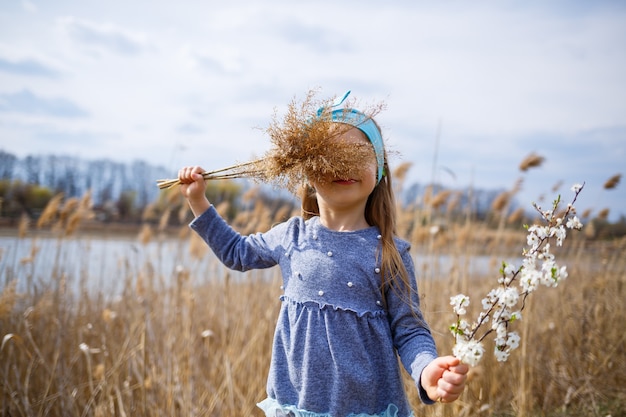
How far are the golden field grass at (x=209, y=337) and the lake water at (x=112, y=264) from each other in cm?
2

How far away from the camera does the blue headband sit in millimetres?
1790

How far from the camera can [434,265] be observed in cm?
379

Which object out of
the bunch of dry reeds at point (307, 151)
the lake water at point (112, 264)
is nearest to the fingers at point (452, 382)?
the bunch of dry reeds at point (307, 151)

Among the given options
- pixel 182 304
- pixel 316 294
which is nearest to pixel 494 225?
pixel 182 304

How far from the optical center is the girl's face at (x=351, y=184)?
5.88 feet

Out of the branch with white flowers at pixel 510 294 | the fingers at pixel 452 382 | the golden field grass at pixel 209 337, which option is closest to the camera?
the branch with white flowers at pixel 510 294

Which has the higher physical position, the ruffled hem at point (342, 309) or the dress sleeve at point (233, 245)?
the dress sleeve at point (233, 245)

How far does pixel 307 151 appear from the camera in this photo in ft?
5.42

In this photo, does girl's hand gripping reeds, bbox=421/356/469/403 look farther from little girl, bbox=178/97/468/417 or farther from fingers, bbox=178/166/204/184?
fingers, bbox=178/166/204/184

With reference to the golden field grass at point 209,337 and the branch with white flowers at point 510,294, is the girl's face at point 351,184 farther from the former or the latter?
the golden field grass at point 209,337

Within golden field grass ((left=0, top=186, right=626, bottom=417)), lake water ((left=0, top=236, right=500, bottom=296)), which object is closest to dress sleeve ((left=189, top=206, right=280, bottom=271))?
golden field grass ((left=0, top=186, right=626, bottom=417))

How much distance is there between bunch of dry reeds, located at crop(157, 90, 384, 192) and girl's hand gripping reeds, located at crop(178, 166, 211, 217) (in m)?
0.30

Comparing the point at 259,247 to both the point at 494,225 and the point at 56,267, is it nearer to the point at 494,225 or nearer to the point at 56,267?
the point at 56,267

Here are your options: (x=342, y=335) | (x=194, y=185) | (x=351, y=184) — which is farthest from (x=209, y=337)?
(x=351, y=184)
